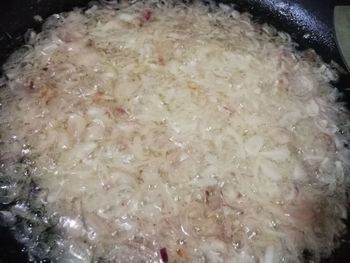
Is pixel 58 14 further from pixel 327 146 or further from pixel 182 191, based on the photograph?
pixel 327 146

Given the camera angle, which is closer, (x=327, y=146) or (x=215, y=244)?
(x=215, y=244)

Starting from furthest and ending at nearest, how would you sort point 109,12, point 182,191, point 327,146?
point 109,12 < point 327,146 < point 182,191

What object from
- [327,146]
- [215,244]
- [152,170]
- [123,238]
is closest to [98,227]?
[123,238]

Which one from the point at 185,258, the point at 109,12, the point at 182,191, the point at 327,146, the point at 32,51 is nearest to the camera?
the point at 185,258

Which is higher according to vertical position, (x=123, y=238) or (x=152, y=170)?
(x=152, y=170)

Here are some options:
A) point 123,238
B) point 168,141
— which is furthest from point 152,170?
point 123,238

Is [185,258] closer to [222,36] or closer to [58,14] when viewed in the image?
[222,36]

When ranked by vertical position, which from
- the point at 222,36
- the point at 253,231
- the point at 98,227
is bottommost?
the point at 98,227
